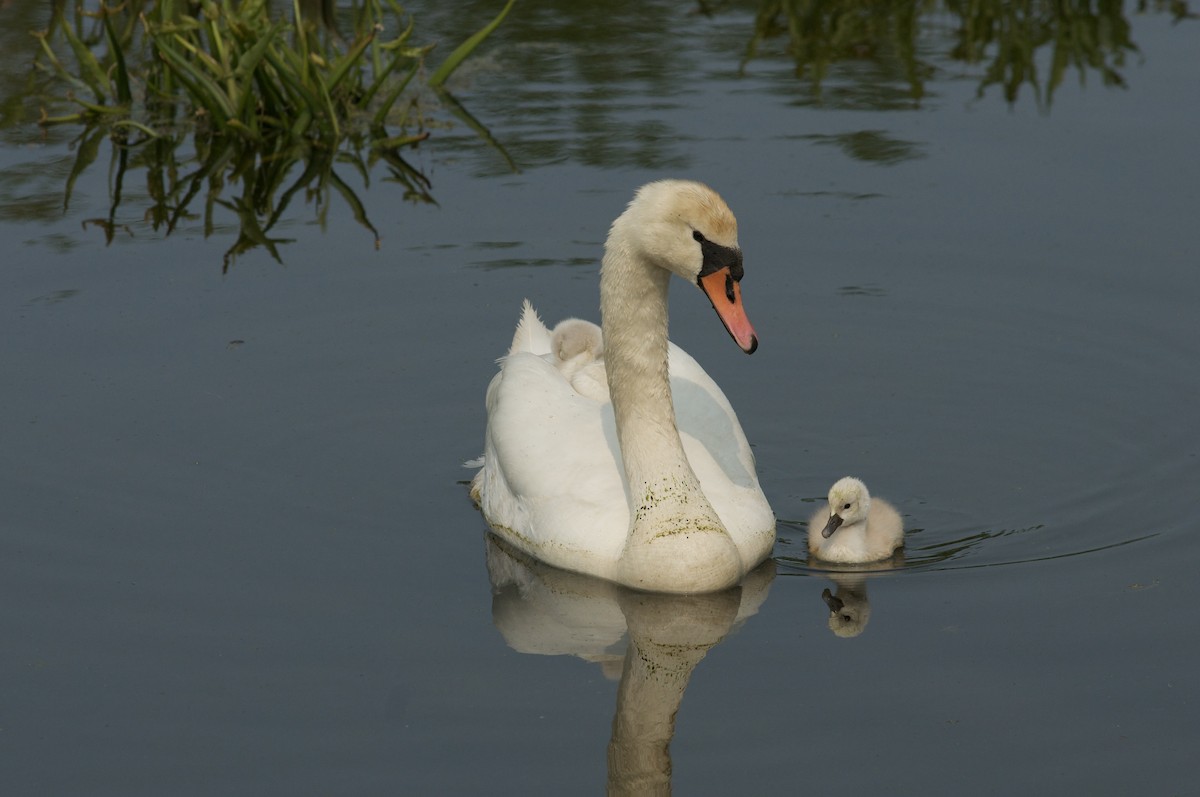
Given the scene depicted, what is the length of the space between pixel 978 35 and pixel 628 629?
9.42m

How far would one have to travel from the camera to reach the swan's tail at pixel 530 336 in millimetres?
9242

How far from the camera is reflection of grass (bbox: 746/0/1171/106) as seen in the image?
14.4 metres

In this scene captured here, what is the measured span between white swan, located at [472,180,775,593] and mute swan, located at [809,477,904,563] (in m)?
0.29

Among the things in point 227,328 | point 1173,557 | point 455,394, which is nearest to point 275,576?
point 455,394

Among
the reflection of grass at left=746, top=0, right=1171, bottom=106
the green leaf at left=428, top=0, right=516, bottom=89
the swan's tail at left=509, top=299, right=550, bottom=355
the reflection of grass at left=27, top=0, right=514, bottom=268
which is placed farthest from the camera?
the reflection of grass at left=746, top=0, right=1171, bottom=106

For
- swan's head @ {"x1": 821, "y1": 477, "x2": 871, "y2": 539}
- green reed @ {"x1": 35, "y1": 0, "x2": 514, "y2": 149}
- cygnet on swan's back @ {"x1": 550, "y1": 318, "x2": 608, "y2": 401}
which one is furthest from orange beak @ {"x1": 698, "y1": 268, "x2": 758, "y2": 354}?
green reed @ {"x1": 35, "y1": 0, "x2": 514, "y2": 149}

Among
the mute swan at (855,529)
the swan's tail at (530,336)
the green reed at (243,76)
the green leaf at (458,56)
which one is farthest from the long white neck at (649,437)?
the green leaf at (458,56)

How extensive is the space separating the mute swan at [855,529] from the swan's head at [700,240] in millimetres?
956

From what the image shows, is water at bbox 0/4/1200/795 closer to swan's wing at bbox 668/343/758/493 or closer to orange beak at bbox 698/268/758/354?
swan's wing at bbox 668/343/758/493

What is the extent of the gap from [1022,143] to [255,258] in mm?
5348

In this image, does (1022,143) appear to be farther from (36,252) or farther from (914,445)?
(36,252)

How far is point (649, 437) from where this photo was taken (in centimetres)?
789

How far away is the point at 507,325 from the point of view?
1052cm

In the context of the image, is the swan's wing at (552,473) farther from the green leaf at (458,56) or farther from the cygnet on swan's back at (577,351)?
the green leaf at (458,56)
